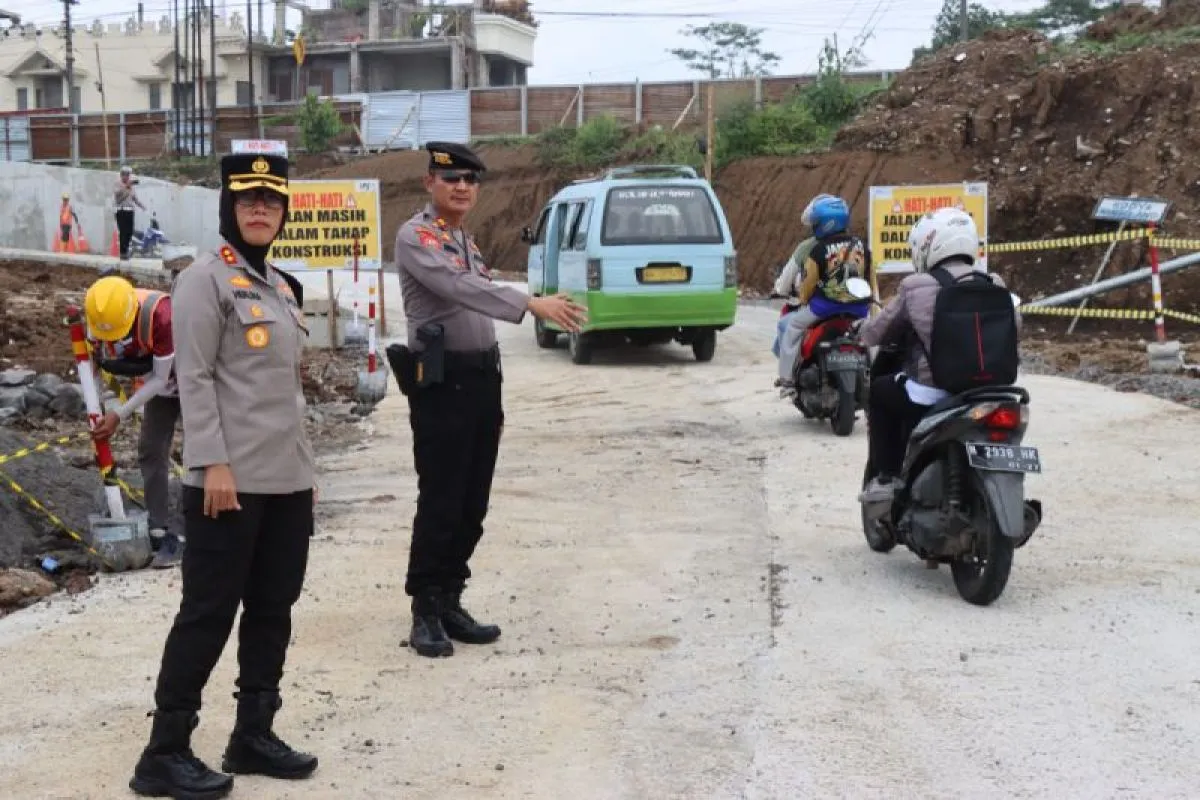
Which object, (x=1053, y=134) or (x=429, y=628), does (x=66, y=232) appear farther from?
(x=429, y=628)

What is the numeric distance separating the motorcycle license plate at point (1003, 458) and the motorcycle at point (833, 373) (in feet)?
15.7

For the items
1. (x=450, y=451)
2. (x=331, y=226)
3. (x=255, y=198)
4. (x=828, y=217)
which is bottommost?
(x=450, y=451)

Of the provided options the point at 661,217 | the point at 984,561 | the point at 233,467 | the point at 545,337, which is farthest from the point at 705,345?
the point at 233,467

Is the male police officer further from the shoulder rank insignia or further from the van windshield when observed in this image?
the van windshield

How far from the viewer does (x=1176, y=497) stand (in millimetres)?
8906

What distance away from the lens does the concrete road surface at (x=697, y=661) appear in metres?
4.59

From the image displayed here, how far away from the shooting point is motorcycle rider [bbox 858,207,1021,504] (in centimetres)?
691

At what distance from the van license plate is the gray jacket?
9.16 meters

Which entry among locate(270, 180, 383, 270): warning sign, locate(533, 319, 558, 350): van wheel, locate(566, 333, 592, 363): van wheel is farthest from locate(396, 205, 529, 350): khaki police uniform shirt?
locate(533, 319, 558, 350): van wheel

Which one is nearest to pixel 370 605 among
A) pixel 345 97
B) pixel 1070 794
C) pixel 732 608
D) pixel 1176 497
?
pixel 732 608

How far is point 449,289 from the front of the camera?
5.73 m

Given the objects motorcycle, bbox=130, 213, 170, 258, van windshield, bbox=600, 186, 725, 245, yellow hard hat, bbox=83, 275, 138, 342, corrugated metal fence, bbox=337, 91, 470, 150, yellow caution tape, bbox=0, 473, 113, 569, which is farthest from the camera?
corrugated metal fence, bbox=337, 91, 470, 150

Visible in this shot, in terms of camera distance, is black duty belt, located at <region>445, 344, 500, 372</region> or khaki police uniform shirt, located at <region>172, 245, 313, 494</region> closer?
khaki police uniform shirt, located at <region>172, 245, 313, 494</region>

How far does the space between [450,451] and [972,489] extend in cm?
243
